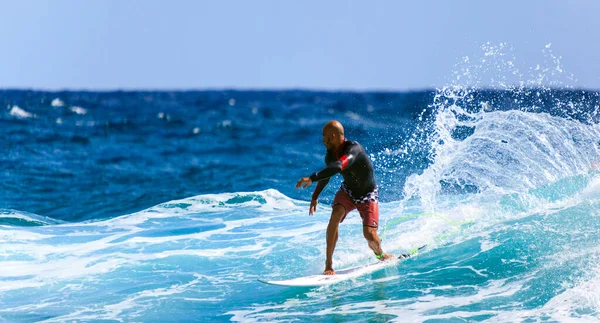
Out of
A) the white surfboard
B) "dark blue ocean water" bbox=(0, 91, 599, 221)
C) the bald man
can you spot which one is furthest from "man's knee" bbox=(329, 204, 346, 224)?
"dark blue ocean water" bbox=(0, 91, 599, 221)

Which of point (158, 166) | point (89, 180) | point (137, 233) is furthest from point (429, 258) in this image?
point (158, 166)

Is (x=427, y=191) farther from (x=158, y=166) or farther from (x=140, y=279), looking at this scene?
(x=158, y=166)

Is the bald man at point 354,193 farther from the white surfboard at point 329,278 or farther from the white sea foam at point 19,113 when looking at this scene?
the white sea foam at point 19,113

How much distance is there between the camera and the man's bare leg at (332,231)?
858cm

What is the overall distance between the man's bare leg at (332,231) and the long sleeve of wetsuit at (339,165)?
2.63 feet

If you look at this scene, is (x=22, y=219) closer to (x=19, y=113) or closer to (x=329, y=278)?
(x=329, y=278)

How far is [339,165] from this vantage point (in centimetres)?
780

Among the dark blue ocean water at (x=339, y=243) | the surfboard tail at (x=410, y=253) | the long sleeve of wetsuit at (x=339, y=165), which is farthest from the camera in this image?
the surfboard tail at (x=410, y=253)

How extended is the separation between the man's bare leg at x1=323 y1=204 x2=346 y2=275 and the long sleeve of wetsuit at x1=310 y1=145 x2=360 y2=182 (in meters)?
0.80

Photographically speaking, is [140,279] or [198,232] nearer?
[140,279]

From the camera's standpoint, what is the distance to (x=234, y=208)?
14.5m

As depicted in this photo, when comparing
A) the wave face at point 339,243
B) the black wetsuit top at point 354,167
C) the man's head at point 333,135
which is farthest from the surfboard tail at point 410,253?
the man's head at point 333,135

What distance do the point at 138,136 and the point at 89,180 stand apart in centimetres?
1399

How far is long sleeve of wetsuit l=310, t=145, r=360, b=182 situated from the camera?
7637 millimetres
